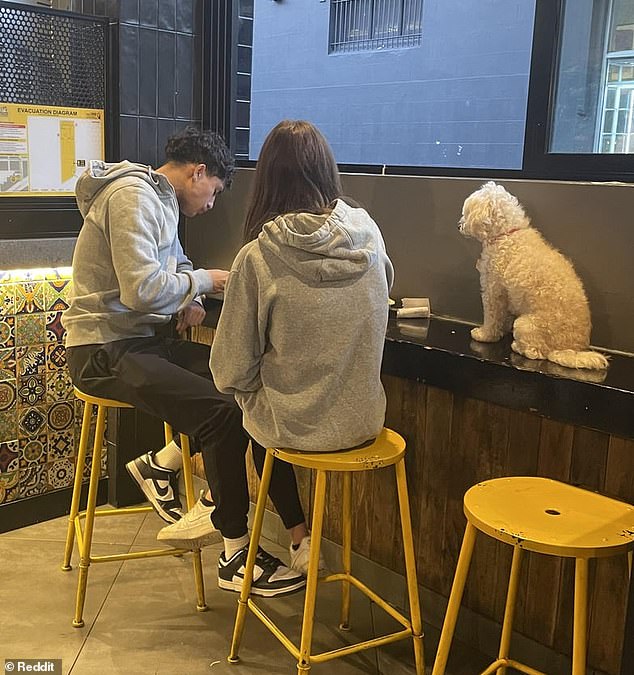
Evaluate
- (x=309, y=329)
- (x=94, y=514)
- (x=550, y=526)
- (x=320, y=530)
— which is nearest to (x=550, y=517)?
(x=550, y=526)

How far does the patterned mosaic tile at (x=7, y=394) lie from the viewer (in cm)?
280

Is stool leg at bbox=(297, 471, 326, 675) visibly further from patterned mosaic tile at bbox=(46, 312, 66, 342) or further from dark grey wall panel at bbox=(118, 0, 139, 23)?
dark grey wall panel at bbox=(118, 0, 139, 23)

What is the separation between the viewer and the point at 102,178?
2.34 m

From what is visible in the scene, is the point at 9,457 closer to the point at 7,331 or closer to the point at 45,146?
the point at 7,331

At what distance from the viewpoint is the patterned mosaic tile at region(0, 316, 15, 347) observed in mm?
2764

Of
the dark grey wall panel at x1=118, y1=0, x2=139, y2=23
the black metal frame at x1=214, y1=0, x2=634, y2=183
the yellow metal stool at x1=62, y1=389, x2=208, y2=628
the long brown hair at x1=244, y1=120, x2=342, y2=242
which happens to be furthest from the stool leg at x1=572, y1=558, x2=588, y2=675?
the dark grey wall panel at x1=118, y1=0, x2=139, y2=23

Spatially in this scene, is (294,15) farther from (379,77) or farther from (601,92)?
(601,92)

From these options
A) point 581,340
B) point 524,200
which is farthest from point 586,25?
point 581,340

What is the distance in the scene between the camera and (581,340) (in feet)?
6.70

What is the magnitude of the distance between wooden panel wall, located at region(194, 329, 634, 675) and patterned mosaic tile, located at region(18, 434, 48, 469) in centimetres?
106

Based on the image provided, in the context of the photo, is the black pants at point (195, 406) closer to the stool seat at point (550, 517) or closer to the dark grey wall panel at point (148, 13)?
the stool seat at point (550, 517)

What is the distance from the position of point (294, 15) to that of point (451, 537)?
2.02 metres

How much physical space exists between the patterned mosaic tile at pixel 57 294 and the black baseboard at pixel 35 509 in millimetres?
671

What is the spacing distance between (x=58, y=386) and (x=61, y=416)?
0.11 meters
